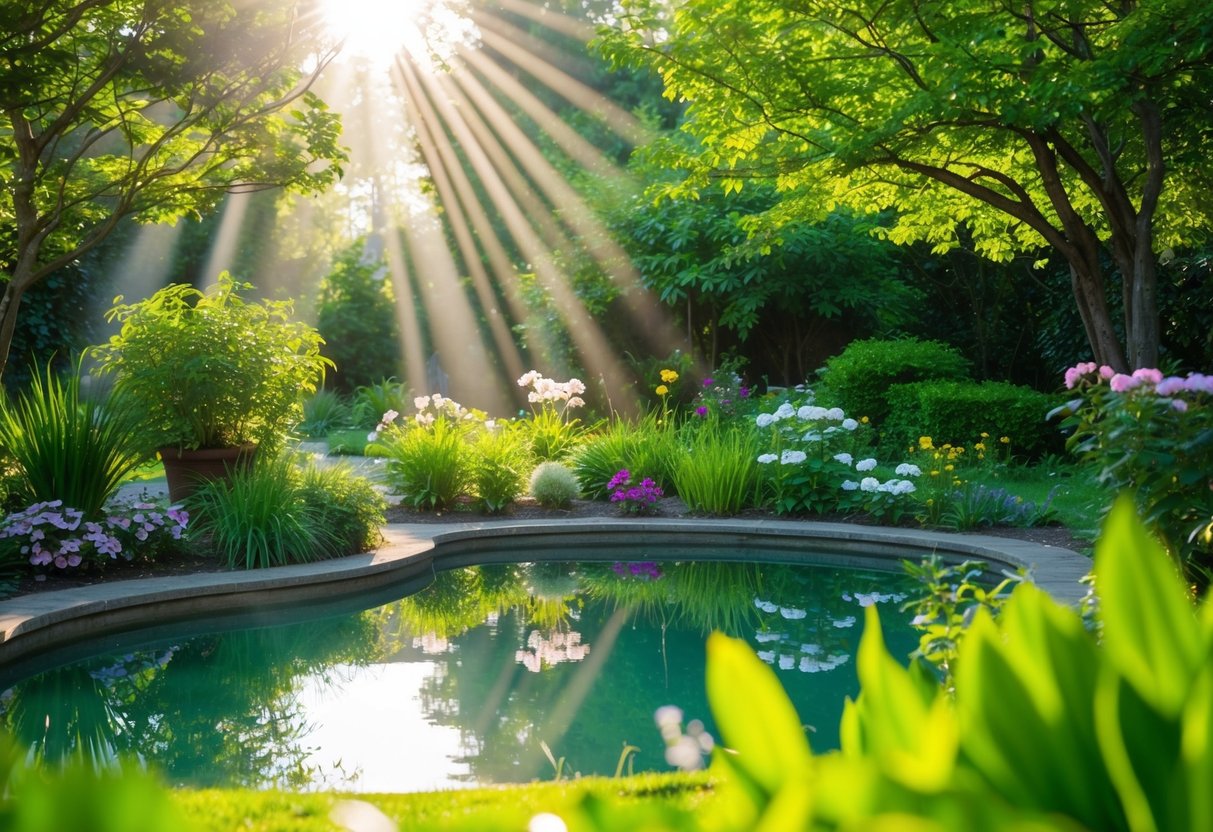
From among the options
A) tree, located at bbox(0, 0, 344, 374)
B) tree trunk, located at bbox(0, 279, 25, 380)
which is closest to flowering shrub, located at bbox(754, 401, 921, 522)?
tree, located at bbox(0, 0, 344, 374)

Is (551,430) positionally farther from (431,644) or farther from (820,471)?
(431,644)

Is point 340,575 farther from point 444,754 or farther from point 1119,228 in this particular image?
point 1119,228

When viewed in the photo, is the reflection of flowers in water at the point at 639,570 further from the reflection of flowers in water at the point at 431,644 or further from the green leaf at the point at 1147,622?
the green leaf at the point at 1147,622

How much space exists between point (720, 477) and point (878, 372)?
3.66m

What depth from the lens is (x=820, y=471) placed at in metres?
9.91

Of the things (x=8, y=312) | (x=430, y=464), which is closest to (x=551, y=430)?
(x=430, y=464)

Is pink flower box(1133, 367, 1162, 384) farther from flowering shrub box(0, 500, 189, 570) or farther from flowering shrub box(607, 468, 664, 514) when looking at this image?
flowering shrub box(0, 500, 189, 570)

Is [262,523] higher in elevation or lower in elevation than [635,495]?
higher

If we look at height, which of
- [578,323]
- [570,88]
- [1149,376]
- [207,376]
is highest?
[570,88]

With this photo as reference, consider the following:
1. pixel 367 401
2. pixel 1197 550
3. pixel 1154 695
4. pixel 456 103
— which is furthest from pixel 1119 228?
pixel 456 103

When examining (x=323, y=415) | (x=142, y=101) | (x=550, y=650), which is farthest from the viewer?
(x=323, y=415)

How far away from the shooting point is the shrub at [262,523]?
761 centimetres

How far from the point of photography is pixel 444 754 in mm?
4688

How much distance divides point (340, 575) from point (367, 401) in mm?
12494
